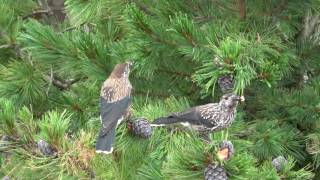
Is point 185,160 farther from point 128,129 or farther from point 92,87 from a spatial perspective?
point 92,87

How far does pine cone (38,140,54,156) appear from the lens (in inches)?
49.7

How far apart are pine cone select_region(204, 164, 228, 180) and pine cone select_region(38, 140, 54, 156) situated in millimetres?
367

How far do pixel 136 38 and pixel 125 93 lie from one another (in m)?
0.21

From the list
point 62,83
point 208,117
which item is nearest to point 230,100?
point 208,117

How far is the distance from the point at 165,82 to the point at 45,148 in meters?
0.74

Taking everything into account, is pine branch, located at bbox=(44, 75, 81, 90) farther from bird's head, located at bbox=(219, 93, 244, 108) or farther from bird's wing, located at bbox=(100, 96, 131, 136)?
bird's head, located at bbox=(219, 93, 244, 108)

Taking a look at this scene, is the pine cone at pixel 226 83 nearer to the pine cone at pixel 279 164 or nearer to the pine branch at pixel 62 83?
the pine cone at pixel 279 164

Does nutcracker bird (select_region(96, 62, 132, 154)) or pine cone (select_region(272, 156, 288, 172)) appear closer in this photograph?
nutcracker bird (select_region(96, 62, 132, 154))

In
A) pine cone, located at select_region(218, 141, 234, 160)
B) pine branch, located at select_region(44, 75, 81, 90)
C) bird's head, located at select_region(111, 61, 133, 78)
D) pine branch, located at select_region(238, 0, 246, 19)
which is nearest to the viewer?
pine cone, located at select_region(218, 141, 234, 160)

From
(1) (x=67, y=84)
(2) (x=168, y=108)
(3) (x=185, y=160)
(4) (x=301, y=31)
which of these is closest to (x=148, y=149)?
(2) (x=168, y=108)

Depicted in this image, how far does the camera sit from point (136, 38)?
5.58 ft

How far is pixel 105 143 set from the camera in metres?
1.35

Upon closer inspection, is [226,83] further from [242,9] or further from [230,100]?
[242,9]

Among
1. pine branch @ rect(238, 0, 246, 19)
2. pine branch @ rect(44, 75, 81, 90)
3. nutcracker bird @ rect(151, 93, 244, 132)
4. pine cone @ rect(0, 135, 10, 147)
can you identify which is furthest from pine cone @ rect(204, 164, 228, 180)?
pine branch @ rect(44, 75, 81, 90)
